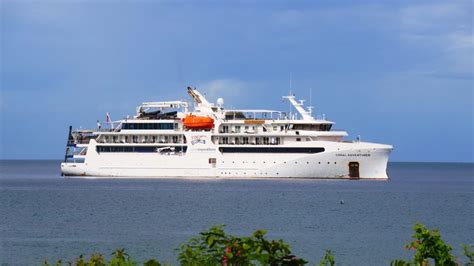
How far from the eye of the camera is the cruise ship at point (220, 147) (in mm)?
69375

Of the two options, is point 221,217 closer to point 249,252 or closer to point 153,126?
point 249,252

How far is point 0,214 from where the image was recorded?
152 ft

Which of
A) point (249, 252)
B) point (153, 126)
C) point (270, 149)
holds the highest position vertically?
point (153, 126)

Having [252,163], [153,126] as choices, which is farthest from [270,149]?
[153,126]

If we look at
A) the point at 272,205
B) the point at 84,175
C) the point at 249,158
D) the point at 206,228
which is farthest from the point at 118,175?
the point at 206,228

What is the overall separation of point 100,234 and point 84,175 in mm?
39243

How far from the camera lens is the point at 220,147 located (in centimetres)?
→ 7062

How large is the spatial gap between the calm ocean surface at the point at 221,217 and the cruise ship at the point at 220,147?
1635 mm

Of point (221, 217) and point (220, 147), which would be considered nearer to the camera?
point (221, 217)

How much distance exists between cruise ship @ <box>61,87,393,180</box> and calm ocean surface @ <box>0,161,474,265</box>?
5.36 ft

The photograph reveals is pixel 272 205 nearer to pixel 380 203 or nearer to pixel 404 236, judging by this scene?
pixel 380 203

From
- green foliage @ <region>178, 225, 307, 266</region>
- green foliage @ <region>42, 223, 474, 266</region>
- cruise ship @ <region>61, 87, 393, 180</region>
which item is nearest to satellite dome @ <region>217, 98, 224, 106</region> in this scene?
cruise ship @ <region>61, 87, 393, 180</region>

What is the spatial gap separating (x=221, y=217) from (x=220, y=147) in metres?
27.3

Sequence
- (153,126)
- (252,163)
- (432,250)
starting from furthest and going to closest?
(153,126) < (252,163) < (432,250)
